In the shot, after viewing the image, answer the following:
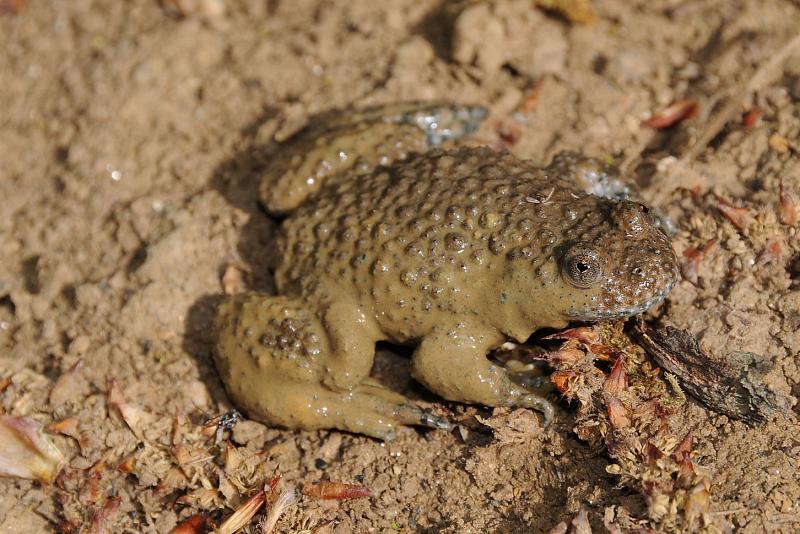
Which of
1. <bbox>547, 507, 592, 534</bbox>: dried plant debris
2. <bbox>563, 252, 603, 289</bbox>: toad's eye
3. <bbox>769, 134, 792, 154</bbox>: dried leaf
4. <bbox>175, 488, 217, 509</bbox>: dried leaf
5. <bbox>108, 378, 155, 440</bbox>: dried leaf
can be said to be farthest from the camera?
<bbox>769, 134, 792, 154</bbox>: dried leaf

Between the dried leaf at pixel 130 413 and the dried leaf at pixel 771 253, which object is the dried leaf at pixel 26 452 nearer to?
the dried leaf at pixel 130 413

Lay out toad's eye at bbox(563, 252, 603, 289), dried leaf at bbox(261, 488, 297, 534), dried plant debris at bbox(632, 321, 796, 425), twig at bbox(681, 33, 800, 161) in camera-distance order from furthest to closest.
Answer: twig at bbox(681, 33, 800, 161)
dried leaf at bbox(261, 488, 297, 534)
dried plant debris at bbox(632, 321, 796, 425)
toad's eye at bbox(563, 252, 603, 289)

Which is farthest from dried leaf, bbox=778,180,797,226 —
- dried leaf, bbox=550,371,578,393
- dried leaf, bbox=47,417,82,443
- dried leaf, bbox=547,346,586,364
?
dried leaf, bbox=47,417,82,443

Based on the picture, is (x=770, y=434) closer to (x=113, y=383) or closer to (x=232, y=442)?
(x=232, y=442)

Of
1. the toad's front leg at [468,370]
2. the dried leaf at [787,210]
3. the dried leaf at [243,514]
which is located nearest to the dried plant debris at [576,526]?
the toad's front leg at [468,370]

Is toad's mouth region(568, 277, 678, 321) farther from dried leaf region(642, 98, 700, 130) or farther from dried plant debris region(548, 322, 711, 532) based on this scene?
dried leaf region(642, 98, 700, 130)
